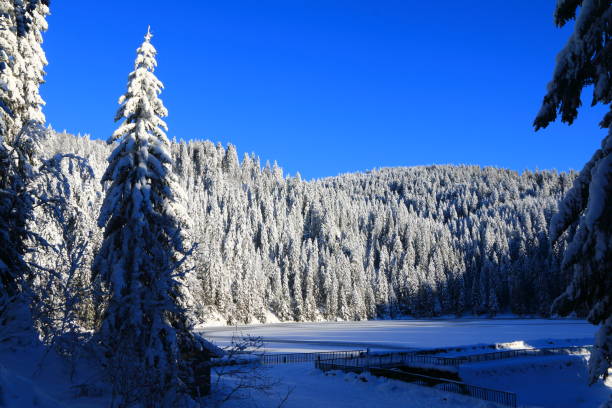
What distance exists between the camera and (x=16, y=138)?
451 inches

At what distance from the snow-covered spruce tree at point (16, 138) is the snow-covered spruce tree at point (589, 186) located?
11.0m

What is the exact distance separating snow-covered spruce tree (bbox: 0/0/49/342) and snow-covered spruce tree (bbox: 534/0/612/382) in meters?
11.0

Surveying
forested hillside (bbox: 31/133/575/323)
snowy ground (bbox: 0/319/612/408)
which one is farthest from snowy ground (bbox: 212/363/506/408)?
forested hillside (bbox: 31/133/575/323)

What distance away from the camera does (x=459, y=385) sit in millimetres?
29094

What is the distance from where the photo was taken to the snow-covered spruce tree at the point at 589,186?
6742mm

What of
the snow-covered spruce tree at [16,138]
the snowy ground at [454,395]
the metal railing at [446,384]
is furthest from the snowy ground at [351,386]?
the snow-covered spruce tree at [16,138]

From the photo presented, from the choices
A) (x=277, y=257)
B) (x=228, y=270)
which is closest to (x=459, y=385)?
(x=228, y=270)

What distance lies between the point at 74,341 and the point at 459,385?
24550mm

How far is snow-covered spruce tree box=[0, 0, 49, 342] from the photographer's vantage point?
1195 cm

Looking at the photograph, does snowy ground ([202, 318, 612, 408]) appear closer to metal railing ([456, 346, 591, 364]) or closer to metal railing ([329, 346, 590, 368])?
metal railing ([456, 346, 591, 364])

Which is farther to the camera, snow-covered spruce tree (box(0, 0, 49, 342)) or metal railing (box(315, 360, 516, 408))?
metal railing (box(315, 360, 516, 408))

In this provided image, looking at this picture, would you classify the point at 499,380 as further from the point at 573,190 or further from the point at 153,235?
the point at 573,190

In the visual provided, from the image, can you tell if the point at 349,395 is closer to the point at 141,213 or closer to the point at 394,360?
the point at 394,360

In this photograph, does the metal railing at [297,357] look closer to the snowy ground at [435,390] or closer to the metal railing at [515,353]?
the snowy ground at [435,390]
